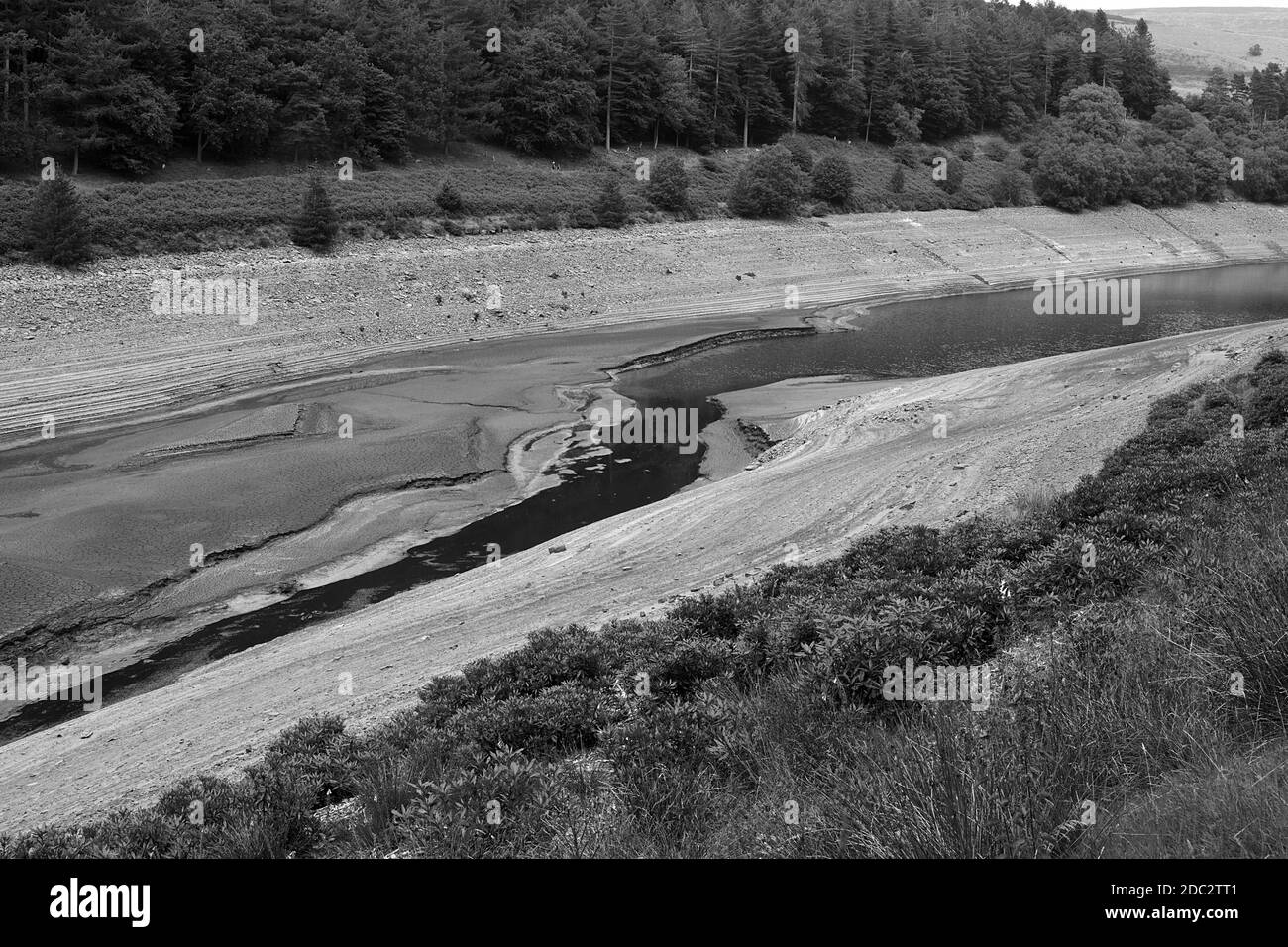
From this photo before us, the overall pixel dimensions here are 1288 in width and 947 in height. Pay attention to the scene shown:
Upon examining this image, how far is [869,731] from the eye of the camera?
777 cm

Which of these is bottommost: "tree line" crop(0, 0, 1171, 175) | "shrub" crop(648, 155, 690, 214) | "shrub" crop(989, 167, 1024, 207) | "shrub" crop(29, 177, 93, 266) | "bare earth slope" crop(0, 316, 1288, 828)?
"bare earth slope" crop(0, 316, 1288, 828)

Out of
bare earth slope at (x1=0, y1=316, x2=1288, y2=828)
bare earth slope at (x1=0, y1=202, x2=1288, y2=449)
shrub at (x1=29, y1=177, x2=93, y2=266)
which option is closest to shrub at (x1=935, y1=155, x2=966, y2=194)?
bare earth slope at (x1=0, y1=202, x2=1288, y2=449)

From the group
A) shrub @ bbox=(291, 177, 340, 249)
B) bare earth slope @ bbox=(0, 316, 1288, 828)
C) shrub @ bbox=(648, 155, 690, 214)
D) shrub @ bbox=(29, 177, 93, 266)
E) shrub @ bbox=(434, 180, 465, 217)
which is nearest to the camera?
bare earth slope @ bbox=(0, 316, 1288, 828)

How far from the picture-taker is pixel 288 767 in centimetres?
1020

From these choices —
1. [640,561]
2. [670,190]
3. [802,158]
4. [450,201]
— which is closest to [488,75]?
[670,190]

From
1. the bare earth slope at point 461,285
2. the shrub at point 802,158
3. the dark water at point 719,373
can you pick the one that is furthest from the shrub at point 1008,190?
the shrub at point 802,158

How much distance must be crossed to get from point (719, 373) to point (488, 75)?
42581 mm

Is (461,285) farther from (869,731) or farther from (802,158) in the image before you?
(869,731)

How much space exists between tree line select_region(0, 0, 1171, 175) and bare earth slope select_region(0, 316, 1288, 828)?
40.4 metres

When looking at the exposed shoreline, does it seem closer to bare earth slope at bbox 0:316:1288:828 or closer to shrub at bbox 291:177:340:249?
bare earth slope at bbox 0:316:1288:828

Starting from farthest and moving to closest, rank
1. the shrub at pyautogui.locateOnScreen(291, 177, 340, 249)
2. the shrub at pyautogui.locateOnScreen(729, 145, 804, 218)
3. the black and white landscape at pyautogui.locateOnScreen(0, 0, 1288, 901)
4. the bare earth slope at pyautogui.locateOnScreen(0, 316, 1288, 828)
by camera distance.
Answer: the shrub at pyautogui.locateOnScreen(729, 145, 804, 218)
the shrub at pyautogui.locateOnScreen(291, 177, 340, 249)
the bare earth slope at pyautogui.locateOnScreen(0, 316, 1288, 828)
the black and white landscape at pyautogui.locateOnScreen(0, 0, 1288, 901)

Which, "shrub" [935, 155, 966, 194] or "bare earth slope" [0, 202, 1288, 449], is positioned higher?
"shrub" [935, 155, 966, 194]

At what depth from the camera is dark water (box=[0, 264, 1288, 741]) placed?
1762cm
